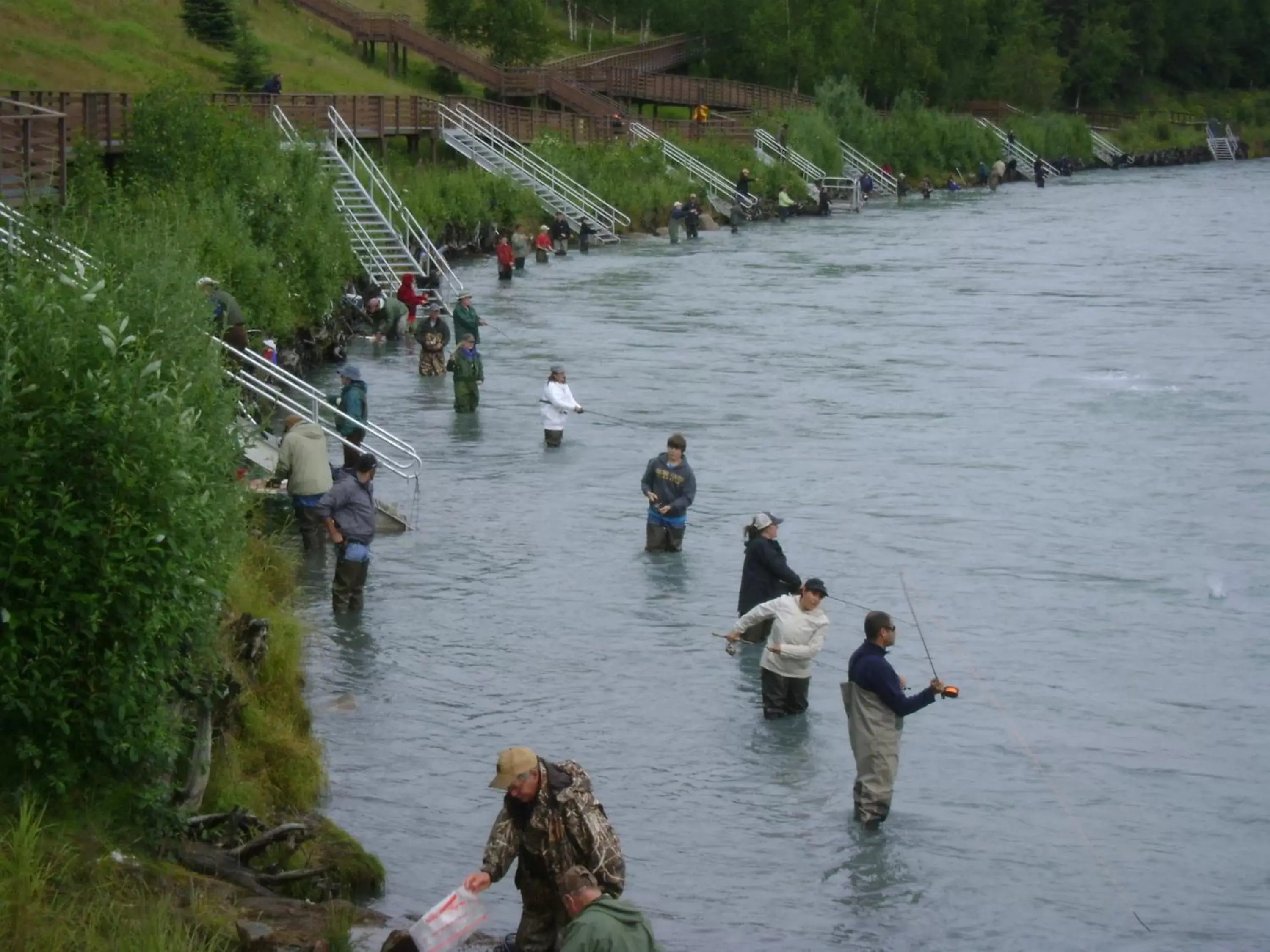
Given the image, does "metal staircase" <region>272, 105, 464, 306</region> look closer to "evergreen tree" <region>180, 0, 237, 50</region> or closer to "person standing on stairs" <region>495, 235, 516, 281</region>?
"person standing on stairs" <region>495, 235, 516, 281</region>

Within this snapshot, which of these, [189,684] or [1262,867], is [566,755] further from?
[1262,867]

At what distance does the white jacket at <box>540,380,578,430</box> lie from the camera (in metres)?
26.8

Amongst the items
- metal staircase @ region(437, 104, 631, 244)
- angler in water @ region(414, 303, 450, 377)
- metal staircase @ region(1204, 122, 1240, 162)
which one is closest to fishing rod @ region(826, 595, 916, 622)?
angler in water @ region(414, 303, 450, 377)

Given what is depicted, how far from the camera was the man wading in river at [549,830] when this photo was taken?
30.1 feet

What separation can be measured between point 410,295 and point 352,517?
72.3 ft

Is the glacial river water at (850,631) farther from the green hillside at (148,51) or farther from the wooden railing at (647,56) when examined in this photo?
the wooden railing at (647,56)

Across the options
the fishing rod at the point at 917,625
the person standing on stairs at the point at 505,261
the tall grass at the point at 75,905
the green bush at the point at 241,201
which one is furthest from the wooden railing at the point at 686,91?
the tall grass at the point at 75,905

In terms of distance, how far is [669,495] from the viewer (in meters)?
21.4

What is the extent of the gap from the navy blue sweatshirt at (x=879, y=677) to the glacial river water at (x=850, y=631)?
1.27 meters

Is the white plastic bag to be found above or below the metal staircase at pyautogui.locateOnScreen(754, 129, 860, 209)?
below

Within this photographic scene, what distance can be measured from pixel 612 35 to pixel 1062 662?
92.8 meters

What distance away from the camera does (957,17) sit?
113 m

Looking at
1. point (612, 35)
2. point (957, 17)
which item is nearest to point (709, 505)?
point (612, 35)

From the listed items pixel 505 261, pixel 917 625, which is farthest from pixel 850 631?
pixel 505 261
